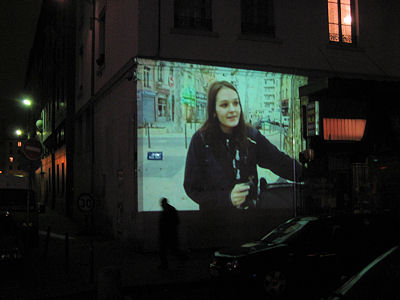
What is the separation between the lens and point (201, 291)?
30.4 ft

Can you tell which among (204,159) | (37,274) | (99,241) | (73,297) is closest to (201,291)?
(73,297)

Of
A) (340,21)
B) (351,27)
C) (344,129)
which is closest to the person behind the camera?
(344,129)

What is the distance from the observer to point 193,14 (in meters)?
14.2

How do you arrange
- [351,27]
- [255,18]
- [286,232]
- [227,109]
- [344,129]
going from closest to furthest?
[286,232] → [227,109] → [255,18] → [344,129] → [351,27]

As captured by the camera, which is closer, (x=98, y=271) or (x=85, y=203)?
(x=98, y=271)

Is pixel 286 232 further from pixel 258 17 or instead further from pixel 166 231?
pixel 258 17

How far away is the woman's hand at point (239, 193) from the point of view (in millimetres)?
13969

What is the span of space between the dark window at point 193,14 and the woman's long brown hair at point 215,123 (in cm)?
186

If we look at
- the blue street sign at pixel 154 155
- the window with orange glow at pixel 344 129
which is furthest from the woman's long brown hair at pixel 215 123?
the window with orange glow at pixel 344 129

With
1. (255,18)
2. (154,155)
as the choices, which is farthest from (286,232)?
(255,18)

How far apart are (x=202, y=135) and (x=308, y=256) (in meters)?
6.69

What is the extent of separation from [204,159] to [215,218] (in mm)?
1826

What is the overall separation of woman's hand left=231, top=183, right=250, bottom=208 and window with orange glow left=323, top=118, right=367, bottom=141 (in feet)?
11.8

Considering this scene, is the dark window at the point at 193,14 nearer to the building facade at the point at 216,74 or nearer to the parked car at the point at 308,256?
the building facade at the point at 216,74
